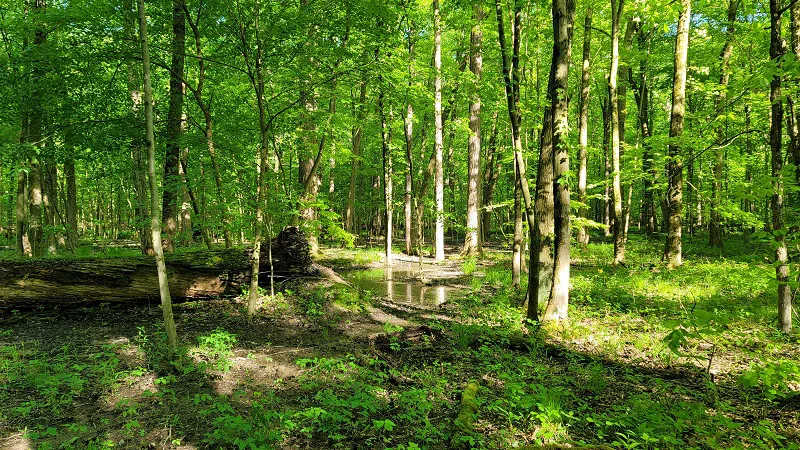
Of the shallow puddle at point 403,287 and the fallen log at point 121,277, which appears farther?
the shallow puddle at point 403,287

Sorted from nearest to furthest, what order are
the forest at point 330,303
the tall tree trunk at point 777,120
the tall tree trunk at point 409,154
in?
the forest at point 330,303 < the tall tree trunk at point 777,120 < the tall tree trunk at point 409,154

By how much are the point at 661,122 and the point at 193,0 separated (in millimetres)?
40057

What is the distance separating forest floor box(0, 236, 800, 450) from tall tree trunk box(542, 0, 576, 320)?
0.59 meters

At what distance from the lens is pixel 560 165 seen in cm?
710

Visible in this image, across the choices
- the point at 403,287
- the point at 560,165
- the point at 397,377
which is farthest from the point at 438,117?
the point at 397,377

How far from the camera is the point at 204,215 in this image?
8102 mm

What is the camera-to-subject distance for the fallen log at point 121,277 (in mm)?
6816

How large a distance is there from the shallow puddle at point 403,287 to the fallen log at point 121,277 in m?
3.58

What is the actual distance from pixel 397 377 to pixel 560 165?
476 cm

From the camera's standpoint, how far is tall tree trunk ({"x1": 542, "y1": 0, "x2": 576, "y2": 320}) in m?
6.92

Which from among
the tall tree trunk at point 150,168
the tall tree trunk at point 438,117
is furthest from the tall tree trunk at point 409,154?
the tall tree trunk at point 150,168

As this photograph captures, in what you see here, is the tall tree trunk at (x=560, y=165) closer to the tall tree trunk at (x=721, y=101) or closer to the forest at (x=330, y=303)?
the forest at (x=330, y=303)

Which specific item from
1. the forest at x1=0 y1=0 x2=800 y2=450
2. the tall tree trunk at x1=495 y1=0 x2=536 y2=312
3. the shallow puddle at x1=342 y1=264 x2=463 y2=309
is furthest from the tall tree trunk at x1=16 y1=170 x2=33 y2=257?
the tall tree trunk at x1=495 y1=0 x2=536 y2=312

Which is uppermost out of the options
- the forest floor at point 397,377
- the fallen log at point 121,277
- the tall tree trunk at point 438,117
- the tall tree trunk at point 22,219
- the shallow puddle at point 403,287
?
the tall tree trunk at point 438,117
